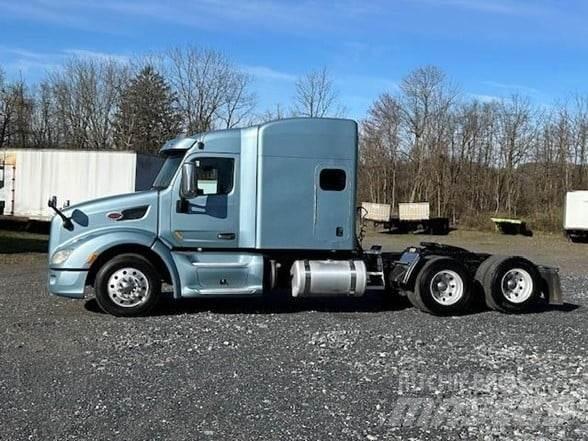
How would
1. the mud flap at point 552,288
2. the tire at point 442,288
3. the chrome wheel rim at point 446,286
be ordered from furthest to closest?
the mud flap at point 552,288, the chrome wheel rim at point 446,286, the tire at point 442,288

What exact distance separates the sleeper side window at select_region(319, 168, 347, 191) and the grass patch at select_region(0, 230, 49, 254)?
12.9m

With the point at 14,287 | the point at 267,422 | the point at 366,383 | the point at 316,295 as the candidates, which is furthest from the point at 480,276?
the point at 14,287

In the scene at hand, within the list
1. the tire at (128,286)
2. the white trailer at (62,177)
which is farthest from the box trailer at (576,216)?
the tire at (128,286)

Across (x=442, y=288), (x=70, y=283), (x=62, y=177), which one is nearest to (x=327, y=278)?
(x=442, y=288)

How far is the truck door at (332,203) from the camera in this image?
11.4m

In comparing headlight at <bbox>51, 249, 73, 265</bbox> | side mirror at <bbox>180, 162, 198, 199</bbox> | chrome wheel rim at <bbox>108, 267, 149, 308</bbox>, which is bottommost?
chrome wheel rim at <bbox>108, 267, 149, 308</bbox>

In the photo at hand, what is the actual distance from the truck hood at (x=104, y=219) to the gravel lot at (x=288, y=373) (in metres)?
1.22

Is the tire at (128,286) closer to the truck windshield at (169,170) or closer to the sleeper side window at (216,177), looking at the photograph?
the truck windshield at (169,170)

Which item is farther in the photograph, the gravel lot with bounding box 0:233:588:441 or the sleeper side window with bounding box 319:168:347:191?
the sleeper side window with bounding box 319:168:347:191

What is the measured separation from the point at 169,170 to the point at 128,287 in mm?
2036

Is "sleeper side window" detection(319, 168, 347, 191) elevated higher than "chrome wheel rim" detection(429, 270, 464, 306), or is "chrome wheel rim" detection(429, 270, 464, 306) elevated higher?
"sleeper side window" detection(319, 168, 347, 191)

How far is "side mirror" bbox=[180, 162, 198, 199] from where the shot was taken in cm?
1089

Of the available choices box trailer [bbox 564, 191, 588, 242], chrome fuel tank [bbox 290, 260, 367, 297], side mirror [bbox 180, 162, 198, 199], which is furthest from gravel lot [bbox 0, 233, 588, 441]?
box trailer [bbox 564, 191, 588, 242]

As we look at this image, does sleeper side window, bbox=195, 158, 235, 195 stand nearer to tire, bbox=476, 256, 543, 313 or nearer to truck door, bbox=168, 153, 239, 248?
truck door, bbox=168, 153, 239, 248
